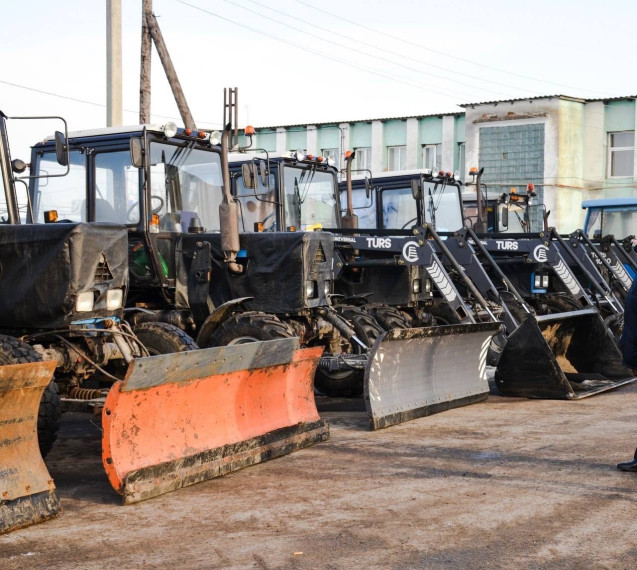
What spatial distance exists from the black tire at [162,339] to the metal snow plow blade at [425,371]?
1.61m

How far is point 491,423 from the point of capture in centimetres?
912

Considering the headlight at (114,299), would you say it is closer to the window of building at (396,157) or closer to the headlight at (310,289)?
the headlight at (310,289)

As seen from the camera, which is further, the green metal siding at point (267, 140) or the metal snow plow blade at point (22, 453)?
the green metal siding at point (267, 140)

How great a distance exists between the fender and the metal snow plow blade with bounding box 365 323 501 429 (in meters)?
1.45

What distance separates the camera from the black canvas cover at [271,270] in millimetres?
9586

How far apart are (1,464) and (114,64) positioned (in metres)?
11.7

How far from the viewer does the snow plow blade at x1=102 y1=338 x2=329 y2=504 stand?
613 centimetres

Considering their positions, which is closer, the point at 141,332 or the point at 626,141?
the point at 141,332

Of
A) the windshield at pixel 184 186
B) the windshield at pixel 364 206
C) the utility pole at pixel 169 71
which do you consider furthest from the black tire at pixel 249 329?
the utility pole at pixel 169 71

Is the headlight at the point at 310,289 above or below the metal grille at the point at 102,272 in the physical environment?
below

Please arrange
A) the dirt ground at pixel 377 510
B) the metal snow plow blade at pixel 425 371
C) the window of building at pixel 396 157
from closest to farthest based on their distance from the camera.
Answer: the dirt ground at pixel 377 510
the metal snow plow blade at pixel 425 371
the window of building at pixel 396 157

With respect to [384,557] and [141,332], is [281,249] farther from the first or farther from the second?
[384,557]

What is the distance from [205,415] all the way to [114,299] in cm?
113

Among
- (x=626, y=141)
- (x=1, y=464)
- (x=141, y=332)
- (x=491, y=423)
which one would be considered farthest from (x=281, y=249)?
(x=626, y=141)
